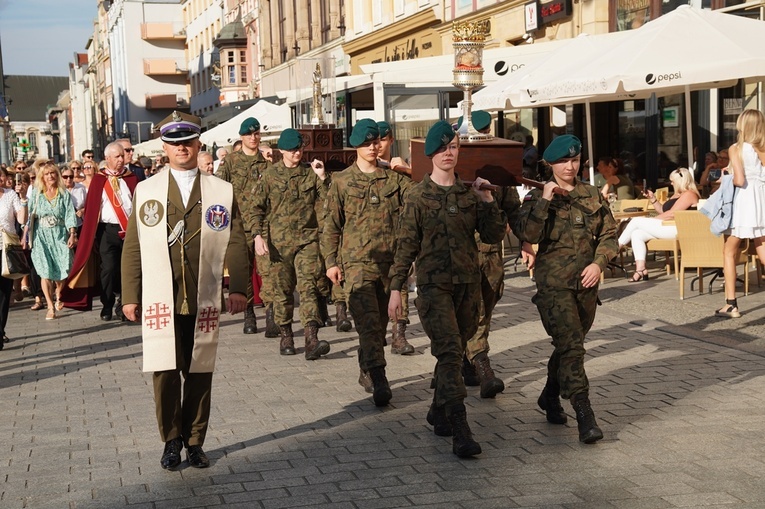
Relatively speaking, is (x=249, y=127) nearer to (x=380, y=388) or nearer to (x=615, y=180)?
(x=380, y=388)

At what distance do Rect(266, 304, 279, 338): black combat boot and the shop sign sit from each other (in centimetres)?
1332

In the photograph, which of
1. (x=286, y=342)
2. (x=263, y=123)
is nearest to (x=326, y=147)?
(x=286, y=342)

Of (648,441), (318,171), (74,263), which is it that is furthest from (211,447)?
(74,263)

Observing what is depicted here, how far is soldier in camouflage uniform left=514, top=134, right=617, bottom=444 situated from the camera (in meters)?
6.71

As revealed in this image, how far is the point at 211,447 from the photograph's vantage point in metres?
6.98

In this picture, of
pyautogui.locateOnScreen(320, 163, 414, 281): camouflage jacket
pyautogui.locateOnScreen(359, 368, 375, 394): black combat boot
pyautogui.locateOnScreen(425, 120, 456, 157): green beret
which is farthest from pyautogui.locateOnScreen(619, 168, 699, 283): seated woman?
pyautogui.locateOnScreen(425, 120, 456, 157): green beret

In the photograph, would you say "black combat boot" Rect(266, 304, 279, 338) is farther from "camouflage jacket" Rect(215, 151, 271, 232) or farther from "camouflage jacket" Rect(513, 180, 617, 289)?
"camouflage jacket" Rect(513, 180, 617, 289)

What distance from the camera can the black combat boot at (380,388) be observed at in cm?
796

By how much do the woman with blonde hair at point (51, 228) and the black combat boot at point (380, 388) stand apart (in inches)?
267

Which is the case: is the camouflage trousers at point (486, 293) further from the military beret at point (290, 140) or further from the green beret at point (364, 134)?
the military beret at point (290, 140)

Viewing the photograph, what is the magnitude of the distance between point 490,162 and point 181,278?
6.54ft

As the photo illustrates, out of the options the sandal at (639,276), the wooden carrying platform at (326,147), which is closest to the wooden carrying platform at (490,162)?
the wooden carrying platform at (326,147)

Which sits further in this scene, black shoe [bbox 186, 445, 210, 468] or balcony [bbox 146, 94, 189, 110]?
balcony [bbox 146, 94, 189, 110]

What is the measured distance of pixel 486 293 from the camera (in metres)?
8.43
